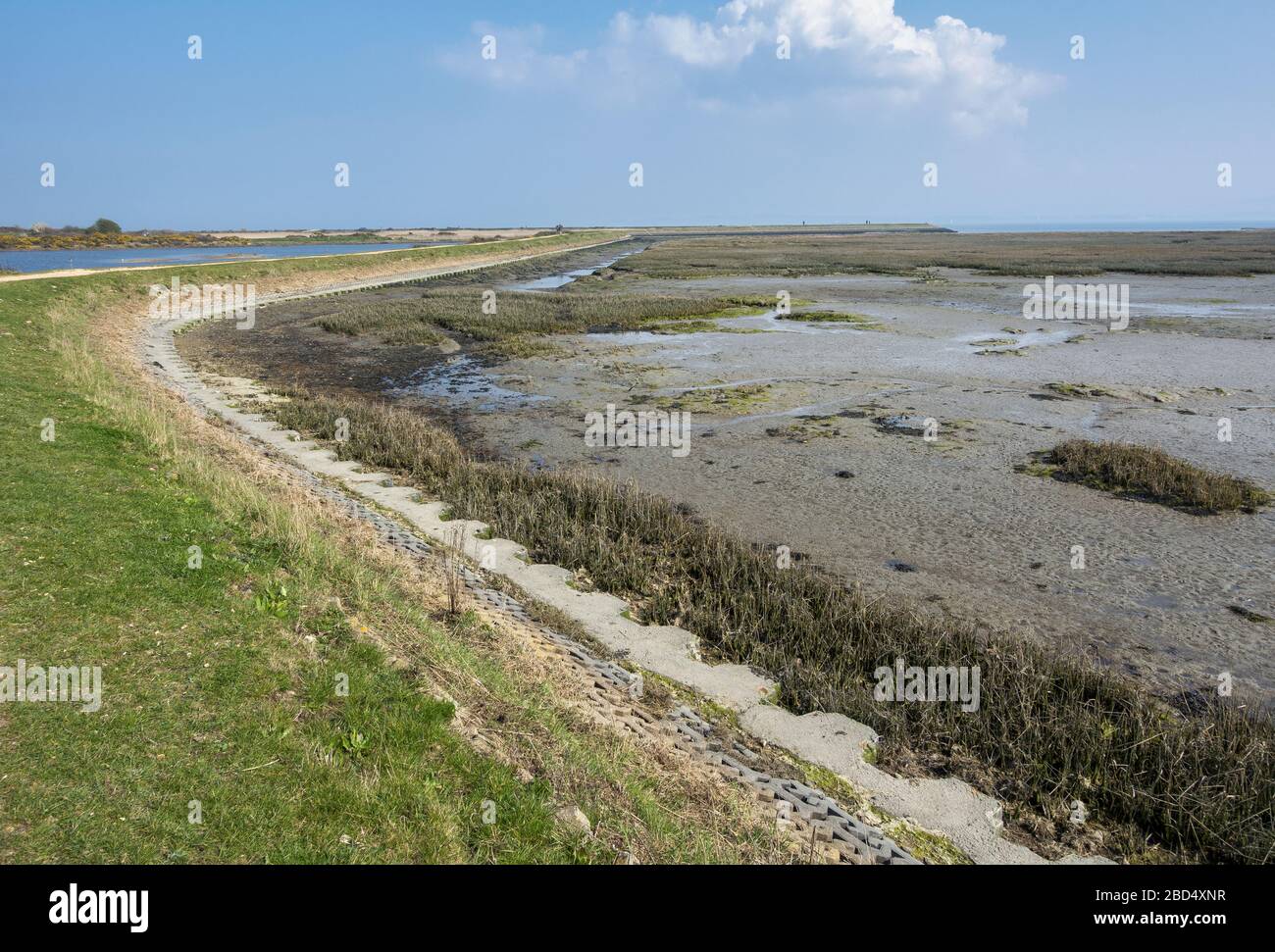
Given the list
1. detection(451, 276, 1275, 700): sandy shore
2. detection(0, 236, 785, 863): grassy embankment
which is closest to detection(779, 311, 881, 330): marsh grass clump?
detection(451, 276, 1275, 700): sandy shore

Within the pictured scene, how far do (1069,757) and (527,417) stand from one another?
52.7 feet

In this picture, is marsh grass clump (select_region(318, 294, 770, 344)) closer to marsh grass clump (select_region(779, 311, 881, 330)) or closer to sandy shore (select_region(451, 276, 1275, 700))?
marsh grass clump (select_region(779, 311, 881, 330))

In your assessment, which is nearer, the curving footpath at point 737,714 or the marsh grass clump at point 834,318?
the curving footpath at point 737,714

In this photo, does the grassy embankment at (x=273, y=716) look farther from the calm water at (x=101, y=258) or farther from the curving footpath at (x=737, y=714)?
the calm water at (x=101, y=258)

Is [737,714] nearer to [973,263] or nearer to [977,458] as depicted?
[977,458]

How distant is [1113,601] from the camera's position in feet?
33.3

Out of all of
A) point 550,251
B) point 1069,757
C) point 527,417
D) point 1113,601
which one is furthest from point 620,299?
point 550,251

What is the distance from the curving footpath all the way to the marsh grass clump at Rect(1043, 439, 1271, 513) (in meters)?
9.70

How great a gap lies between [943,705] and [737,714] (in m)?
2.03

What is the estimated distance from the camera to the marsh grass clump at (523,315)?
36.2 metres

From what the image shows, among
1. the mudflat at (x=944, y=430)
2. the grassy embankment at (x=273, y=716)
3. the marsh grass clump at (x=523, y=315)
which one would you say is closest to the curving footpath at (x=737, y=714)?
the grassy embankment at (x=273, y=716)

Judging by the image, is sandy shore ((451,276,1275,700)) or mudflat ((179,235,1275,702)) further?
mudflat ((179,235,1275,702))

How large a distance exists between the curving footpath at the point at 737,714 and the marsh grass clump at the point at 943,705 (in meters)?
0.30

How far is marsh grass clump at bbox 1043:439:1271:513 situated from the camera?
532 inches
